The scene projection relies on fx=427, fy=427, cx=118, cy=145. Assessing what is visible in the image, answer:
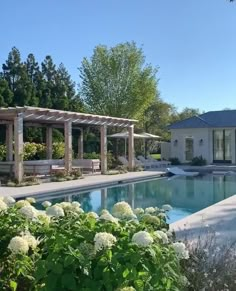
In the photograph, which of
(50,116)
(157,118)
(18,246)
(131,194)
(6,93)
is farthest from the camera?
(157,118)

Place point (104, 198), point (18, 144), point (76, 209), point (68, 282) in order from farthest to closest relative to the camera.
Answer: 1. point (18, 144)
2. point (104, 198)
3. point (76, 209)
4. point (68, 282)

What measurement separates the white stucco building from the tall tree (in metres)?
4.12

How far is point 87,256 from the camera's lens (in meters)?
2.50

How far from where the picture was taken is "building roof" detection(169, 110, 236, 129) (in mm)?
30781

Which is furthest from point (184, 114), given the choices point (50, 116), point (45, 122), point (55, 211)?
point (55, 211)

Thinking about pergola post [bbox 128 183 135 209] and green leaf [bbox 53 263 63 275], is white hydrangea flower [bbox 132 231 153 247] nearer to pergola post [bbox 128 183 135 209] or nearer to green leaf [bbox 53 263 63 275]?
green leaf [bbox 53 263 63 275]

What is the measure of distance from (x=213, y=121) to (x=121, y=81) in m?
8.05

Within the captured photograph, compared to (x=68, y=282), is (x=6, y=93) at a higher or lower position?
higher

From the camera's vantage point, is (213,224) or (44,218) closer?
(44,218)

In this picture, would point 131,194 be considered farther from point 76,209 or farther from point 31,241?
point 31,241

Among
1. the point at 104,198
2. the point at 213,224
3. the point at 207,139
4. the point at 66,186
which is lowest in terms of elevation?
the point at 104,198

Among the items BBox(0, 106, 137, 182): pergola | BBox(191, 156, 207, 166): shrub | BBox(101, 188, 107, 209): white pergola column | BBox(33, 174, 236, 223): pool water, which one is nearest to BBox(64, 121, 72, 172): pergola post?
BBox(0, 106, 137, 182): pergola

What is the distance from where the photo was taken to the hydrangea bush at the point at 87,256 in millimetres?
2428

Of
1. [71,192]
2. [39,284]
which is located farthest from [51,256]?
[71,192]
